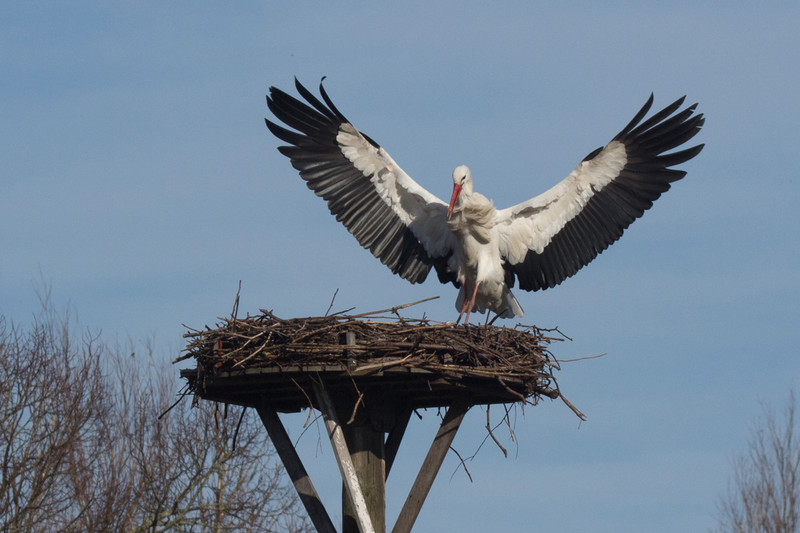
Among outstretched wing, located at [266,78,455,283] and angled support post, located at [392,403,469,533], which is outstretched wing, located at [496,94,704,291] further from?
angled support post, located at [392,403,469,533]

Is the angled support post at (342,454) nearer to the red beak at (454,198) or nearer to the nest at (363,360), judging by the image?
the nest at (363,360)

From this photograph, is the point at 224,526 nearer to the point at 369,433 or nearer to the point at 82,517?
the point at 82,517

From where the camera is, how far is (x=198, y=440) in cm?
1819

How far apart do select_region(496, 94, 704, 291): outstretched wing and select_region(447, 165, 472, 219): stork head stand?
34 centimetres

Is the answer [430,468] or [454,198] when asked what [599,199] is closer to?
[454,198]

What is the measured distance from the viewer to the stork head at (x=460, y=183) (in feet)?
34.2

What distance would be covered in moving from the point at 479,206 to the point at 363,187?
41.5 inches

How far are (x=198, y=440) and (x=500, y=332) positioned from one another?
10.00 meters

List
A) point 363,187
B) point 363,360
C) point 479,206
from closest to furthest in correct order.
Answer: point 363,360
point 479,206
point 363,187

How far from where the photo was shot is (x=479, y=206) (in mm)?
10398

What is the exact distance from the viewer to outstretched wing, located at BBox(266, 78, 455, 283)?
428 inches

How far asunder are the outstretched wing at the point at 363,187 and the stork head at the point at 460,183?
36 centimetres

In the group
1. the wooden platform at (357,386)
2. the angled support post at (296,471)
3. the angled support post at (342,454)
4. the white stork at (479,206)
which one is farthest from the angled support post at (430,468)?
the white stork at (479,206)

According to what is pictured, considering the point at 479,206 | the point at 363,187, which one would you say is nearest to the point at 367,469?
the point at 479,206
